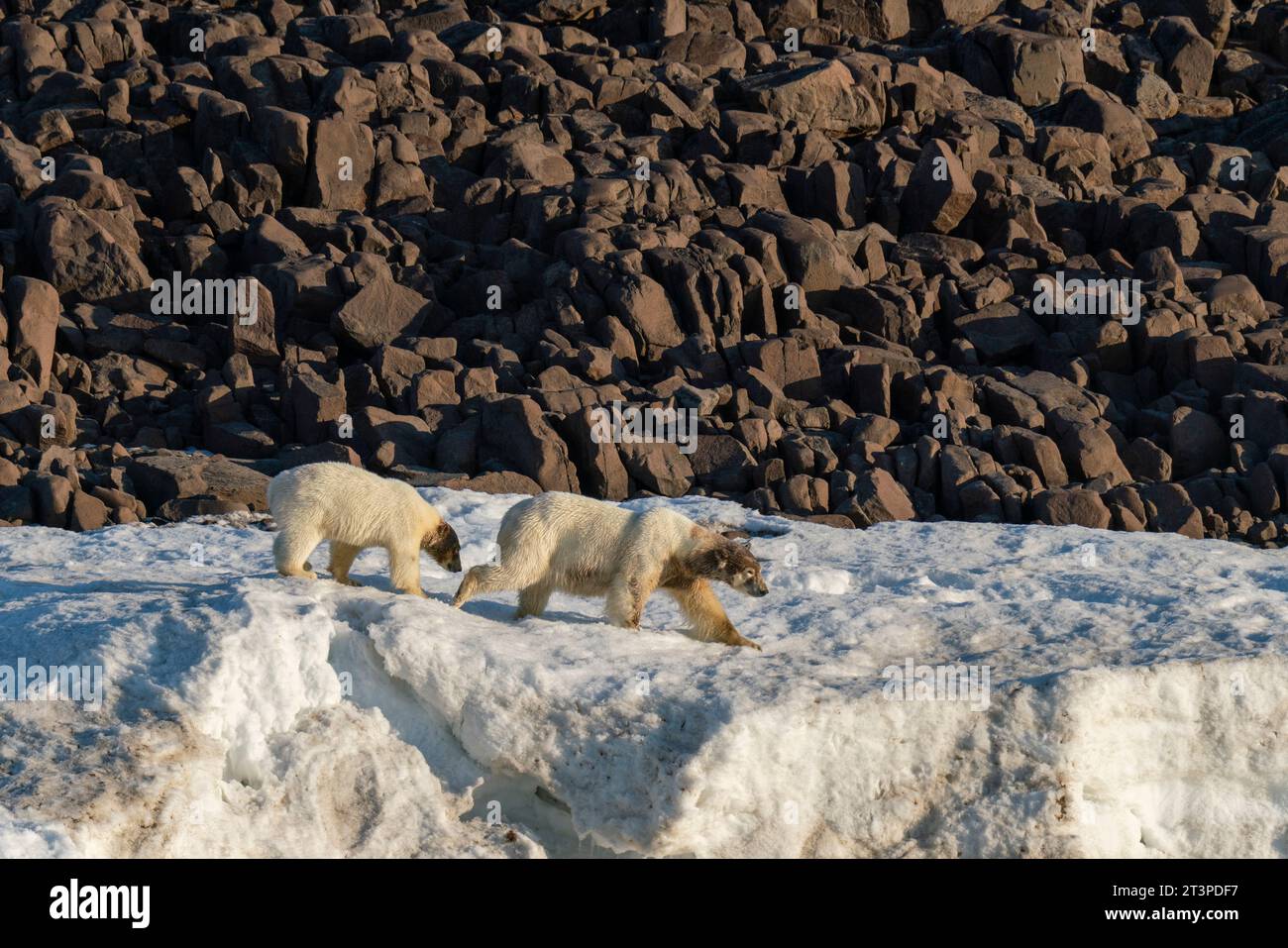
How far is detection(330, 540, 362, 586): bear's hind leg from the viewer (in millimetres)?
13836

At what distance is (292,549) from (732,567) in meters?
3.39

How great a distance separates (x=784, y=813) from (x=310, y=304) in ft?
74.2

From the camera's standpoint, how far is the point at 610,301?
106 ft

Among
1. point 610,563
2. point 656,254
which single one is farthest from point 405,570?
point 656,254

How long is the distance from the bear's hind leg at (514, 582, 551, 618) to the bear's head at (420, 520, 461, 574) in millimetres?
986

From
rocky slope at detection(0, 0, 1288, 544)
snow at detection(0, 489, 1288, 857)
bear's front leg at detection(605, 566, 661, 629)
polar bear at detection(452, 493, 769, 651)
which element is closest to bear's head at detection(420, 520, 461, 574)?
snow at detection(0, 489, 1288, 857)

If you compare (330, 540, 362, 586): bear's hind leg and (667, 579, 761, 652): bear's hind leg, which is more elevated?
(330, 540, 362, 586): bear's hind leg

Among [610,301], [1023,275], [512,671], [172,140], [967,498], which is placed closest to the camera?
[512,671]

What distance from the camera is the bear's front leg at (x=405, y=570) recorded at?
13672 millimetres

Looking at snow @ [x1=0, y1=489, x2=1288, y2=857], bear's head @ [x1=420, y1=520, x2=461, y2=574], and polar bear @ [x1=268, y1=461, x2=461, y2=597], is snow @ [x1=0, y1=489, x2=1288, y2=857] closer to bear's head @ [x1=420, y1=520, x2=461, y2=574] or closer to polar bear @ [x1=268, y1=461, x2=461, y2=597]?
polar bear @ [x1=268, y1=461, x2=461, y2=597]

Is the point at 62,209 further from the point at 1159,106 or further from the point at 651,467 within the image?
the point at 1159,106

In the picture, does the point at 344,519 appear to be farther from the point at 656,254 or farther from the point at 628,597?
the point at 656,254

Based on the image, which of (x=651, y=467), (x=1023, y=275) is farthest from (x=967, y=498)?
(x=1023, y=275)

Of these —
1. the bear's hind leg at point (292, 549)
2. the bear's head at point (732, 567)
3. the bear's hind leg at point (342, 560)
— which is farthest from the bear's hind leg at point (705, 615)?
the bear's hind leg at point (292, 549)
